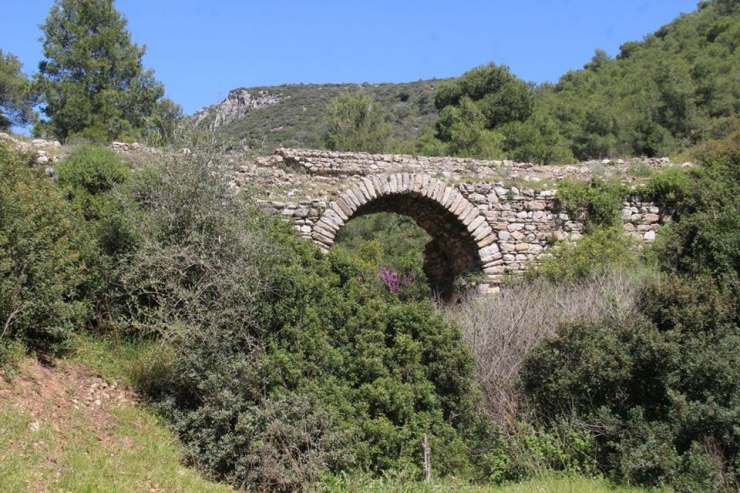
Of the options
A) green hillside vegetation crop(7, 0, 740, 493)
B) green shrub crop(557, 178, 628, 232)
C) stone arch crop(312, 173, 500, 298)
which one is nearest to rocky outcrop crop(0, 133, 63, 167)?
green hillside vegetation crop(7, 0, 740, 493)

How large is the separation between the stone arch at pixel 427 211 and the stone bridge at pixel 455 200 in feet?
0.06

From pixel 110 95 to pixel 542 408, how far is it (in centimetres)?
1712

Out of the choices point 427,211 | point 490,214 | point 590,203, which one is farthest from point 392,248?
point 590,203

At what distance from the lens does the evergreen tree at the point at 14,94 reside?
60.2 feet

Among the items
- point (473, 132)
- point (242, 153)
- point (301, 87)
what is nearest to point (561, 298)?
point (242, 153)

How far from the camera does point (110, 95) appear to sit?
19578 millimetres

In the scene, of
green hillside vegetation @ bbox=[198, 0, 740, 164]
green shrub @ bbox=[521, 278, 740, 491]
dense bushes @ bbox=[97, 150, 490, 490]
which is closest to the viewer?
dense bushes @ bbox=[97, 150, 490, 490]

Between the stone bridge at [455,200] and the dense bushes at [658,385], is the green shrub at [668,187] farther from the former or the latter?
the dense bushes at [658,385]

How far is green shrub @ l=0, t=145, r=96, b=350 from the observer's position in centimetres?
577

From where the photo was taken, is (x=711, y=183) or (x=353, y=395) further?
(x=711, y=183)

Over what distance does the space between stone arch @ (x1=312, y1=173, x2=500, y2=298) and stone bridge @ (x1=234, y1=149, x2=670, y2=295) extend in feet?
0.06

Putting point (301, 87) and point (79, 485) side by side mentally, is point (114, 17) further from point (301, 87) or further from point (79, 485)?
point (301, 87)

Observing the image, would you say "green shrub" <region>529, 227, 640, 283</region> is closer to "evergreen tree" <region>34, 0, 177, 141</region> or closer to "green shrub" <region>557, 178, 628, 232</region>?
"green shrub" <region>557, 178, 628, 232</region>

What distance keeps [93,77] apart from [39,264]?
52.4ft
